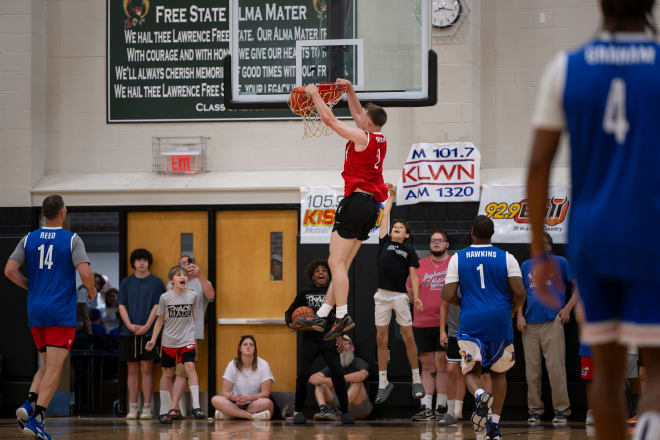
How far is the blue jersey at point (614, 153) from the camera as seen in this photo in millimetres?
2795

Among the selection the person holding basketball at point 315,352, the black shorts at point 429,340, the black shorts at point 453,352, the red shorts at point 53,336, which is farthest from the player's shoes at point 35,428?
the black shorts at point 429,340

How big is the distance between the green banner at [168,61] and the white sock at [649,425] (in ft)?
32.8

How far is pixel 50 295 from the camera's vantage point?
7.61 meters

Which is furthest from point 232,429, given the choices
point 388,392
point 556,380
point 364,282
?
point 556,380

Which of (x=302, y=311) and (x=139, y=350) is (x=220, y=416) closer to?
(x=139, y=350)

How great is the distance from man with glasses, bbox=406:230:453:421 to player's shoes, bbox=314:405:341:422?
3.46 ft

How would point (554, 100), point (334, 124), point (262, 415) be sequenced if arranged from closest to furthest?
point (554, 100), point (334, 124), point (262, 415)

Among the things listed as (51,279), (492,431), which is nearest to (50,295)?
(51,279)

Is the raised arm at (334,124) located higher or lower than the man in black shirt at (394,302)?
higher

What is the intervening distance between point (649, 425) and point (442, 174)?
29.8 feet

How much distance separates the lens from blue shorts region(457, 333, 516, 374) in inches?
301

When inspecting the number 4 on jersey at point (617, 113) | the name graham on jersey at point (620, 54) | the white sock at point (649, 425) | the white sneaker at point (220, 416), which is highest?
the name graham on jersey at point (620, 54)

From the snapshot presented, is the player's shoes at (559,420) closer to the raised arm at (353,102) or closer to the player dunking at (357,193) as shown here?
A: the player dunking at (357,193)

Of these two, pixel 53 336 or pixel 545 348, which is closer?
pixel 53 336
